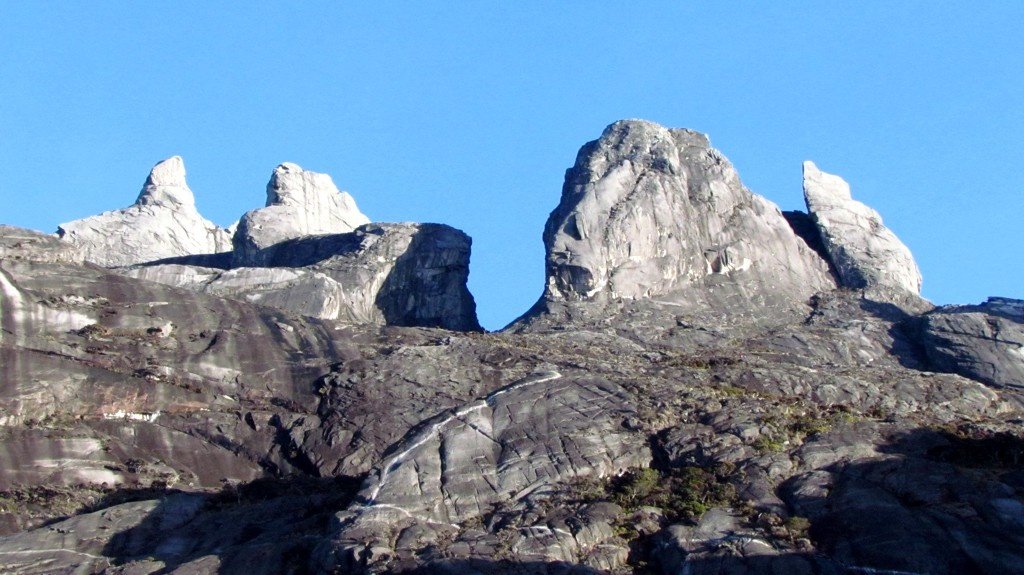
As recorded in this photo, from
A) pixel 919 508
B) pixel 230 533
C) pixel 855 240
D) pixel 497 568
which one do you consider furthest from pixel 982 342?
pixel 497 568

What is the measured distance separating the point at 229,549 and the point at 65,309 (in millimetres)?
26460

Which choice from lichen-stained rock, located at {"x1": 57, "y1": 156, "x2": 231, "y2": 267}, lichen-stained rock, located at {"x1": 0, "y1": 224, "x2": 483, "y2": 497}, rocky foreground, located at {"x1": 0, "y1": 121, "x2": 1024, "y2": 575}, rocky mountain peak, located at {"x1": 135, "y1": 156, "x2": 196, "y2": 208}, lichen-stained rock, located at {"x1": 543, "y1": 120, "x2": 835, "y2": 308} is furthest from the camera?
rocky mountain peak, located at {"x1": 135, "y1": 156, "x2": 196, "y2": 208}

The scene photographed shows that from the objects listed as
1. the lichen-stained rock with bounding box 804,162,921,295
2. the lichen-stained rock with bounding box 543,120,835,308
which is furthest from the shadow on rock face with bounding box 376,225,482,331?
the lichen-stained rock with bounding box 804,162,921,295

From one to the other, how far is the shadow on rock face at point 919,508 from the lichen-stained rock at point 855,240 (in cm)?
4736

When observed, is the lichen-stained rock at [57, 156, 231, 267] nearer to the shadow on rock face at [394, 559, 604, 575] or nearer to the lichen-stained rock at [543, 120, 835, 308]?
the lichen-stained rock at [543, 120, 835, 308]

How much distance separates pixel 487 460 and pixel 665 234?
4717 centimetres

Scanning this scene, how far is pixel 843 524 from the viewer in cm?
4481

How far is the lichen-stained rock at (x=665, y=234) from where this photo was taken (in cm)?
9256

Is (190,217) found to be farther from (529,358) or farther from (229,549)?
(229,549)

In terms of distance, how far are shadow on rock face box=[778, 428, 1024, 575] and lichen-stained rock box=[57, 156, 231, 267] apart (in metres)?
81.8

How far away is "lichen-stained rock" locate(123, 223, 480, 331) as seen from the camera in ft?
297

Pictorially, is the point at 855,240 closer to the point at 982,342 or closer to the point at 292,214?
the point at 982,342

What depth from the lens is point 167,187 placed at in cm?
13338

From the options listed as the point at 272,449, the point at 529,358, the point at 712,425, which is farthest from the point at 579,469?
the point at 529,358
